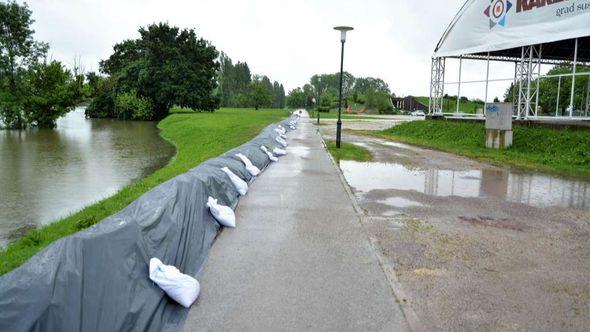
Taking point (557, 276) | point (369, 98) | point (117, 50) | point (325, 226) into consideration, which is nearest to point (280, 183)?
point (325, 226)

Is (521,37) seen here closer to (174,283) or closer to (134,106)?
(174,283)

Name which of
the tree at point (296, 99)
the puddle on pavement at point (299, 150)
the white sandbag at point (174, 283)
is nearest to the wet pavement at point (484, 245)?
the white sandbag at point (174, 283)

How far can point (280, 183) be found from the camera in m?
11.9

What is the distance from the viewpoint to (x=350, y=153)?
18.7 metres

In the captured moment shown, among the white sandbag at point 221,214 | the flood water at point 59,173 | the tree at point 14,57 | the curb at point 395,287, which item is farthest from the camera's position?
the tree at point 14,57

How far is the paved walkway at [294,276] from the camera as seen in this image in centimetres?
445

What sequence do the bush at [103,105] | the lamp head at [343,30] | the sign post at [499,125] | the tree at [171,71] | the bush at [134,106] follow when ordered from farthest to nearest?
the bush at [103,105], the bush at [134,106], the tree at [171,71], the sign post at [499,125], the lamp head at [343,30]

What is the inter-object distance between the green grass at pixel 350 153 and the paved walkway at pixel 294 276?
7739mm

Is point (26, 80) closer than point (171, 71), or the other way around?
point (26, 80)

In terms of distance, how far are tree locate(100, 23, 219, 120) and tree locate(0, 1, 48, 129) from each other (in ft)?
56.7

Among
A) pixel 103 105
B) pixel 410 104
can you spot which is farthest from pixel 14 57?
pixel 410 104

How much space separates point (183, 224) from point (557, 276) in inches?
187

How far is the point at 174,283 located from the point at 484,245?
463 cm

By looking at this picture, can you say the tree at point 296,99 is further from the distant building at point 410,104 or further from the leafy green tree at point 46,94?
the leafy green tree at point 46,94
